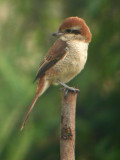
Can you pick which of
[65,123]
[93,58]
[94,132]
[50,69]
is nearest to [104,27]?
[93,58]

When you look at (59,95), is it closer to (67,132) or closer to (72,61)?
(72,61)

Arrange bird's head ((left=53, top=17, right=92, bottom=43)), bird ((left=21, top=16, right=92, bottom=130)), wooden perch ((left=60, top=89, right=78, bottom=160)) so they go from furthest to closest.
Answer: bird ((left=21, top=16, right=92, bottom=130)), bird's head ((left=53, top=17, right=92, bottom=43)), wooden perch ((left=60, top=89, right=78, bottom=160))

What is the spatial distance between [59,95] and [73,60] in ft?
3.59

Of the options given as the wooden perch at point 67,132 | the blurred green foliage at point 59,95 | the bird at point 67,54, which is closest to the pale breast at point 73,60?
the bird at point 67,54

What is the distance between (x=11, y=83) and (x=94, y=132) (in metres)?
1.06

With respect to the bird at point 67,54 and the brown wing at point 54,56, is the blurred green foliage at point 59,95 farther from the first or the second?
the brown wing at point 54,56

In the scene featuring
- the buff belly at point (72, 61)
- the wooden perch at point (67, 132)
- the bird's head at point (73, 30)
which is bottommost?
the wooden perch at point (67, 132)

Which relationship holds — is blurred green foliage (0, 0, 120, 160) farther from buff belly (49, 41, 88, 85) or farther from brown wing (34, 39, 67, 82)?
brown wing (34, 39, 67, 82)

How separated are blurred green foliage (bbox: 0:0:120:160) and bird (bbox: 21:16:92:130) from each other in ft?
1.08

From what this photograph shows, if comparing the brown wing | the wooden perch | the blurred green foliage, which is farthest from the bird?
the wooden perch

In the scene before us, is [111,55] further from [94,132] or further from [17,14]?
[17,14]

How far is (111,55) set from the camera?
3992 mm

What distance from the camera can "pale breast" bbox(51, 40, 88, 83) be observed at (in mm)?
3779

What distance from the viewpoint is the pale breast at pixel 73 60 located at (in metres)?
3.78
